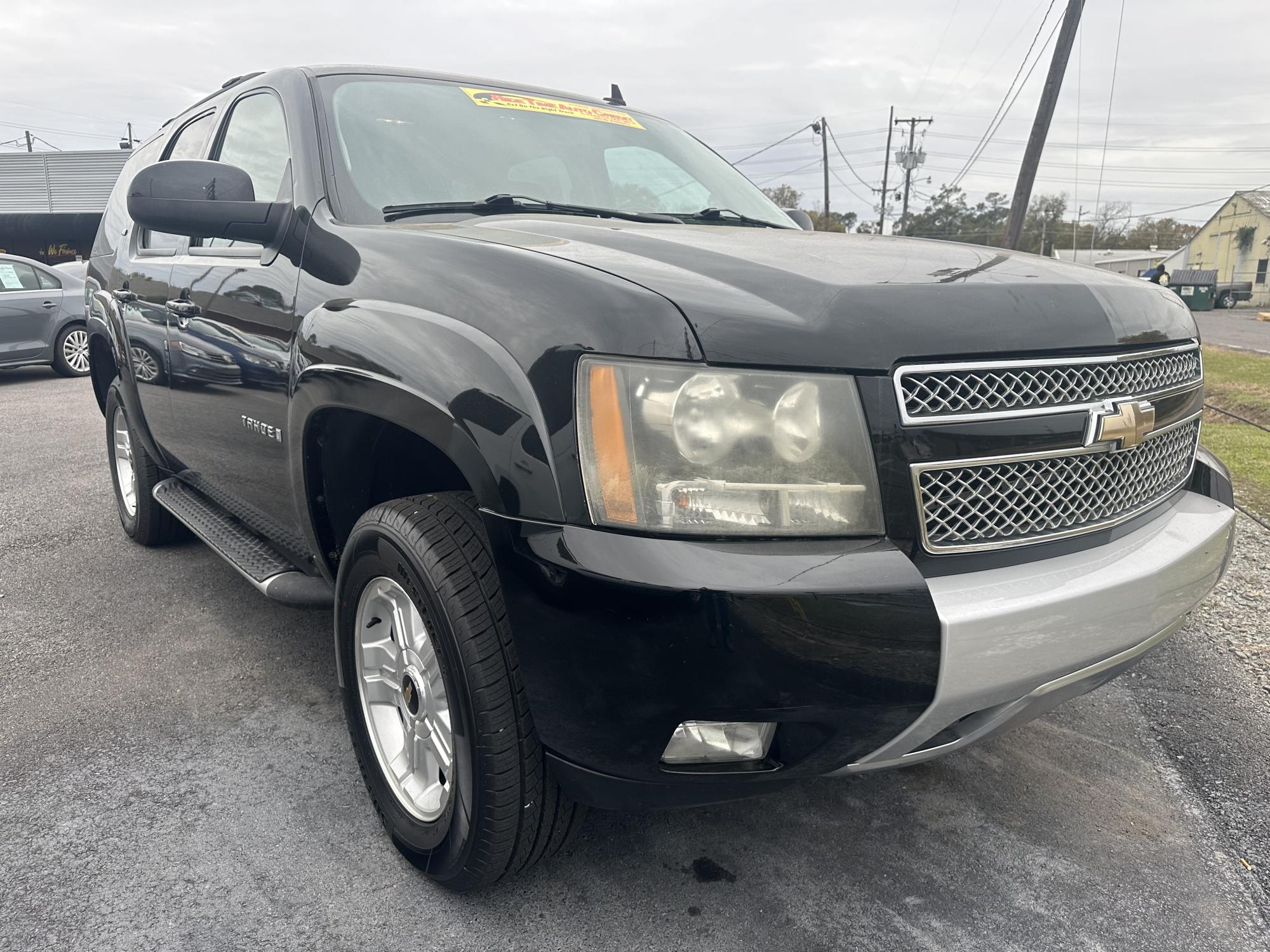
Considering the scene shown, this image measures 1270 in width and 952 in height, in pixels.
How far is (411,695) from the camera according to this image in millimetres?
2150

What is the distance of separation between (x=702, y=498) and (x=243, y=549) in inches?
80.6

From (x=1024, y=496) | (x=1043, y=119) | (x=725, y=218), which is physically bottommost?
(x=1024, y=496)

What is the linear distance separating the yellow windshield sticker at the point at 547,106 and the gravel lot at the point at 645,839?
6.48 ft

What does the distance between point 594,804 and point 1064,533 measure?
1.03 m

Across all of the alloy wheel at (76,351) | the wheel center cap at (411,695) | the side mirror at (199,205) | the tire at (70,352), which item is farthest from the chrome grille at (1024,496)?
the alloy wheel at (76,351)

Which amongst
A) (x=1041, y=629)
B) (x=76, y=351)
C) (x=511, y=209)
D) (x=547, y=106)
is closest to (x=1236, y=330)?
(x=76, y=351)

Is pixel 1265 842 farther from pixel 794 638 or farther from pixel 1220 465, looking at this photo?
pixel 794 638

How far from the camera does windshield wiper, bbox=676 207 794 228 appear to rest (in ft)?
10.3

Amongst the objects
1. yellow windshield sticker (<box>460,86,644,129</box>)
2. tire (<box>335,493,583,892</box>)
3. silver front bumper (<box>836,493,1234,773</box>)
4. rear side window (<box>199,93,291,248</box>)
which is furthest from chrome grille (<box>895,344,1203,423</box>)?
yellow windshield sticker (<box>460,86,644,129</box>)

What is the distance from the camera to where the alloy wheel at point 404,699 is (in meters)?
2.05

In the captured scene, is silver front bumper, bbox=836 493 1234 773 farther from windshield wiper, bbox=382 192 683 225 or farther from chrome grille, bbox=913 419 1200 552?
windshield wiper, bbox=382 192 683 225

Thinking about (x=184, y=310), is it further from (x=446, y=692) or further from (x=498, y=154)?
(x=446, y=692)

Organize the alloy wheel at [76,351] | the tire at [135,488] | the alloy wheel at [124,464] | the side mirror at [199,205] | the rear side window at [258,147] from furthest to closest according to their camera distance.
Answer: the alloy wheel at [76,351] → the alloy wheel at [124,464] → the tire at [135,488] → the rear side window at [258,147] → the side mirror at [199,205]

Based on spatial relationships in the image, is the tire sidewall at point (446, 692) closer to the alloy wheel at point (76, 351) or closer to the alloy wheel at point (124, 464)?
the alloy wheel at point (124, 464)
